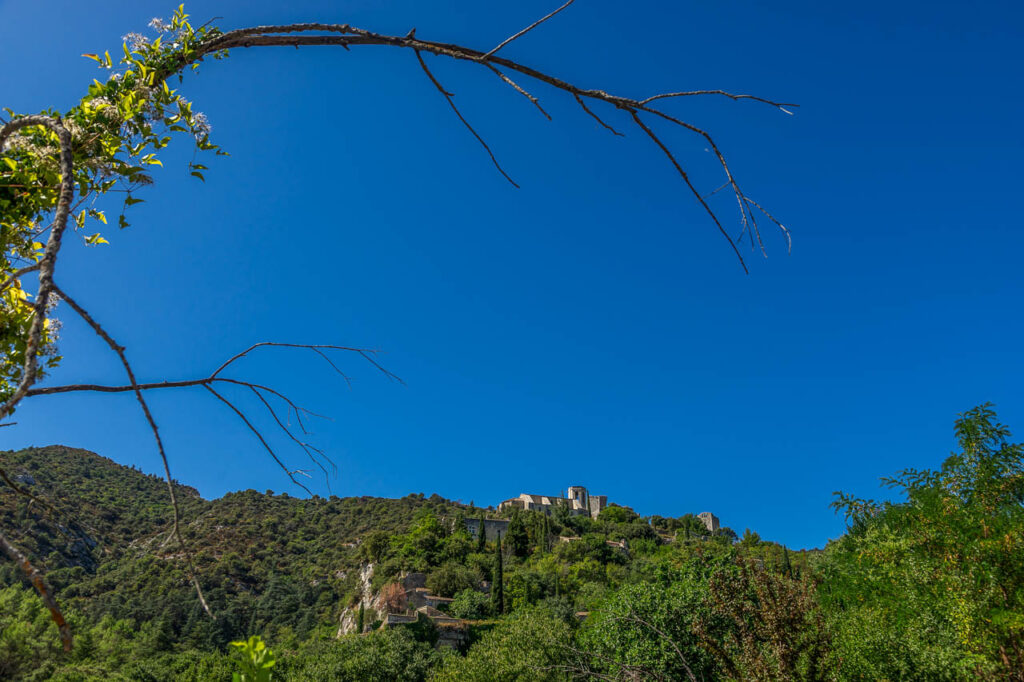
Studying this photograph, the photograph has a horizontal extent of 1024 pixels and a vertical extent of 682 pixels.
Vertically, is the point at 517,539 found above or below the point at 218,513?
below

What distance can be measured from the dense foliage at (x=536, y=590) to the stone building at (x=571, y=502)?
674 centimetres

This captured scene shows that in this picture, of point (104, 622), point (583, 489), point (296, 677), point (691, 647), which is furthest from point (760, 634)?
point (583, 489)

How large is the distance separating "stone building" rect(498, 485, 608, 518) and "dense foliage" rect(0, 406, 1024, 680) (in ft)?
22.1

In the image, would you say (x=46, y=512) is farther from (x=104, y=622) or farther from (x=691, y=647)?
(x=104, y=622)

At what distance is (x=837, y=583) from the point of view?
14016 mm

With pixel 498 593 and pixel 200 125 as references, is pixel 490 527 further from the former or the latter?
pixel 200 125

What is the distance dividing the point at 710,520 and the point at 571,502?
18.9 metres

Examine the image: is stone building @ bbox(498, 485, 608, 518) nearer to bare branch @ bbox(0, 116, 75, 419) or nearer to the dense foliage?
the dense foliage

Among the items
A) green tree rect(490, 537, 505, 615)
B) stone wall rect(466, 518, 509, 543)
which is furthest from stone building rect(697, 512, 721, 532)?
green tree rect(490, 537, 505, 615)

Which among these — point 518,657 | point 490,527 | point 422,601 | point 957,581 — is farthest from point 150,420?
point 490,527

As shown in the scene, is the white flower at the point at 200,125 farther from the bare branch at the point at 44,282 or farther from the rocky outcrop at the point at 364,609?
the rocky outcrop at the point at 364,609

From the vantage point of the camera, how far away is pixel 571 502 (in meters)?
77.0

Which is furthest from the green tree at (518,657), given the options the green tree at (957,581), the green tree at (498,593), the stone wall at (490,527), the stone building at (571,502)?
the stone building at (571,502)

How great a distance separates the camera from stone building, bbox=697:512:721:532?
7512 centimetres
